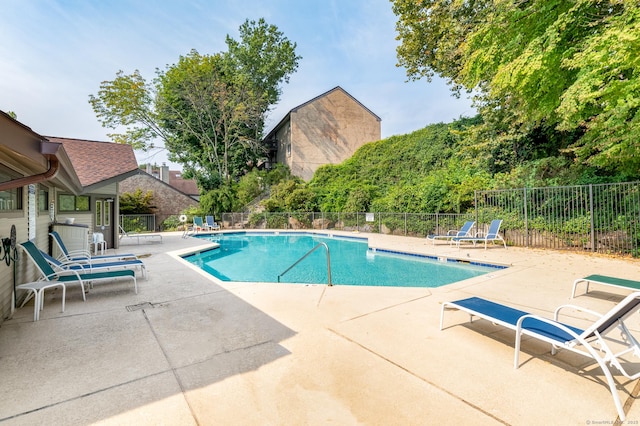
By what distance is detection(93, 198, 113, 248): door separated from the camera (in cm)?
1101

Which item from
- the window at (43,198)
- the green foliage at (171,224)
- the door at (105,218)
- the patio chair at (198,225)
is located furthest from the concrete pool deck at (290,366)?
the green foliage at (171,224)

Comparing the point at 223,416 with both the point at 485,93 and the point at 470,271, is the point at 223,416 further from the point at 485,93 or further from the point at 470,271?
the point at 485,93

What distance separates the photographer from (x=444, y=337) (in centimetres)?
312

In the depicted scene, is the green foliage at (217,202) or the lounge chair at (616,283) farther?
the green foliage at (217,202)

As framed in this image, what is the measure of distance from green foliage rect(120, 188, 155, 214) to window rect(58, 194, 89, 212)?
1095cm

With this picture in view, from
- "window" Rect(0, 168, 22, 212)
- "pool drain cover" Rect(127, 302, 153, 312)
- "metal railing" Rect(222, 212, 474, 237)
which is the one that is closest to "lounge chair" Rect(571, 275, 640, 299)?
"pool drain cover" Rect(127, 302, 153, 312)

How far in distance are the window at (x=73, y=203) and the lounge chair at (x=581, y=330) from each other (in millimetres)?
10787

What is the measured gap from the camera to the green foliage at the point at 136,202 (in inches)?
784

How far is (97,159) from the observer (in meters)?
10.7

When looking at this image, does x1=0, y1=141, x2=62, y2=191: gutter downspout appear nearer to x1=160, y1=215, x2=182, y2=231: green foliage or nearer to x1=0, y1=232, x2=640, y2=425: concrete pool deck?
x1=0, y1=232, x2=640, y2=425: concrete pool deck

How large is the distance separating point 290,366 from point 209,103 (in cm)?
2420

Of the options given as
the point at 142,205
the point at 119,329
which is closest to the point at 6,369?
the point at 119,329

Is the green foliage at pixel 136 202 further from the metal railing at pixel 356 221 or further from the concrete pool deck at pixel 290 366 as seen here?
the concrete pool deck at pixel 290 366

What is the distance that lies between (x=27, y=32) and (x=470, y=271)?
550 inches
